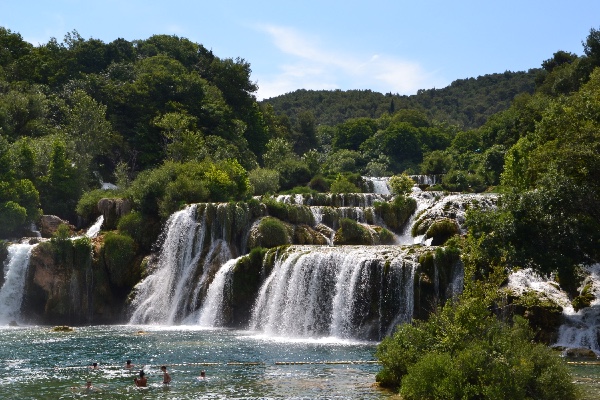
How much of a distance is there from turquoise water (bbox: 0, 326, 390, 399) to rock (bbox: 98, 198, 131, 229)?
13.7 metres

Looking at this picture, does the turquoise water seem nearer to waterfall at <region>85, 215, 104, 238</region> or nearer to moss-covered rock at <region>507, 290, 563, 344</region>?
moss-covered rock at <region>507, 290, 563, 344</region>

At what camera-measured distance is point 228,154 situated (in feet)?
221

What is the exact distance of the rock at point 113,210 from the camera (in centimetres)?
5319

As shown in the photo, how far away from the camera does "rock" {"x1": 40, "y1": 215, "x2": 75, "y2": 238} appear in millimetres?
53966

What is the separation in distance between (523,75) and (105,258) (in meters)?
158

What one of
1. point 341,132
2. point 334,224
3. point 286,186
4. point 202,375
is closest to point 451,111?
point 341,132

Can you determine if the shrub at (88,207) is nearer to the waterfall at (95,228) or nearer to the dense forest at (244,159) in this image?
the dense forest at (244,159)

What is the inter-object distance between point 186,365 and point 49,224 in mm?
29546

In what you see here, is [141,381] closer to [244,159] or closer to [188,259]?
[188,259]

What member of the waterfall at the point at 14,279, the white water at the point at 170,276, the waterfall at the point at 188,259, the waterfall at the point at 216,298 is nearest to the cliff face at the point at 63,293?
the waterfall at the point at 14,279

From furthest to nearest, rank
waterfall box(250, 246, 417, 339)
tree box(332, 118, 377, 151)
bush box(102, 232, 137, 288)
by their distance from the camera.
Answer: tree box(332, 118, 377, 151)
bush box(102, 232, 137, 288)
waterfall box(250, 246, 417, 339)

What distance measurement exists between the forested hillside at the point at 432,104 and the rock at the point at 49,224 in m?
117

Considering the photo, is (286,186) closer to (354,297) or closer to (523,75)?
(354,297)

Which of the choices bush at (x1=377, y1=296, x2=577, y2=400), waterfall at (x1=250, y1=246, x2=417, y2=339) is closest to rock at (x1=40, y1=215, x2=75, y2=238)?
waterfall at (x1=250, y1=246, x2=417, y2=339)
